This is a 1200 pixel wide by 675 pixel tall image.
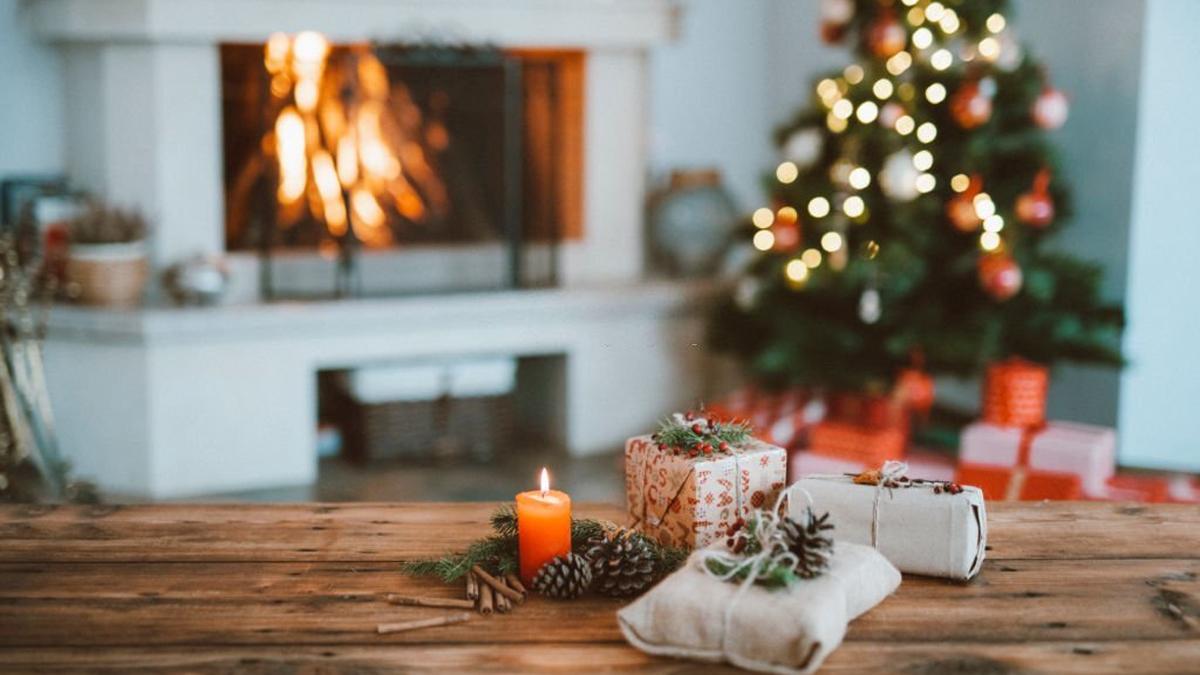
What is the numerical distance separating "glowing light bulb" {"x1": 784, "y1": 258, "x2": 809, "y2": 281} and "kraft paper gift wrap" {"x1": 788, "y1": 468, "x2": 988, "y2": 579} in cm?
240

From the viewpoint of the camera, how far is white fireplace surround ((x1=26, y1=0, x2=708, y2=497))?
3697 millimetres

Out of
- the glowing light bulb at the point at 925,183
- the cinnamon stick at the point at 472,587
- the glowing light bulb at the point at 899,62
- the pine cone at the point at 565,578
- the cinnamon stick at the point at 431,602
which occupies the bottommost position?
the cinnamon stick at the point at 431,602

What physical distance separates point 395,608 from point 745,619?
37cm

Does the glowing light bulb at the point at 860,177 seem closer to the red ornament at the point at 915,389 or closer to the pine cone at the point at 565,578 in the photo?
the red ornament at the point at 915,389

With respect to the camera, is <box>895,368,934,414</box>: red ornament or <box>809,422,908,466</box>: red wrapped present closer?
<box>809,422,908,466</box>: red wrapped present

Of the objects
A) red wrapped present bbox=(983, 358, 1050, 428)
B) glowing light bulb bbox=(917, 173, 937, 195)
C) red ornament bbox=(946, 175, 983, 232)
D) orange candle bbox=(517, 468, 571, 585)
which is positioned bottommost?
red wrapped present bbox=(983, 358, 1050, 428)

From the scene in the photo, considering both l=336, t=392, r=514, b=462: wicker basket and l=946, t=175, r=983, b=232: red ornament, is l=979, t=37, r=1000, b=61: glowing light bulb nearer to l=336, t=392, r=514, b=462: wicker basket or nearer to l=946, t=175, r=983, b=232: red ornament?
l=946, t=175, r=983, b=232: red ornament

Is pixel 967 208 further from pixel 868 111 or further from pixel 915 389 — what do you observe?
pixel 915 389

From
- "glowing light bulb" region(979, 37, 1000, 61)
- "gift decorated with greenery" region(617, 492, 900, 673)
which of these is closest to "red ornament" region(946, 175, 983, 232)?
"glowing light bulb" region(979, 37, 1000, 61)

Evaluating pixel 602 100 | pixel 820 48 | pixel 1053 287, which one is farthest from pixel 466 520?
pixel 820 48

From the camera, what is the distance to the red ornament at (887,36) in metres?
3.61

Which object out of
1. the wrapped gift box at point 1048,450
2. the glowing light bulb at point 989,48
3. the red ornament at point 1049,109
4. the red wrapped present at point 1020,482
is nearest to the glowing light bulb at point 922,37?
the glowing light bulb at point 989,48

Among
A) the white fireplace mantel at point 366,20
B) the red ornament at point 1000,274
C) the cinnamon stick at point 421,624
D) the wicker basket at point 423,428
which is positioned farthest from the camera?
the wicker basket at point 423,428

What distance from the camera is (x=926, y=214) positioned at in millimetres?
3645
